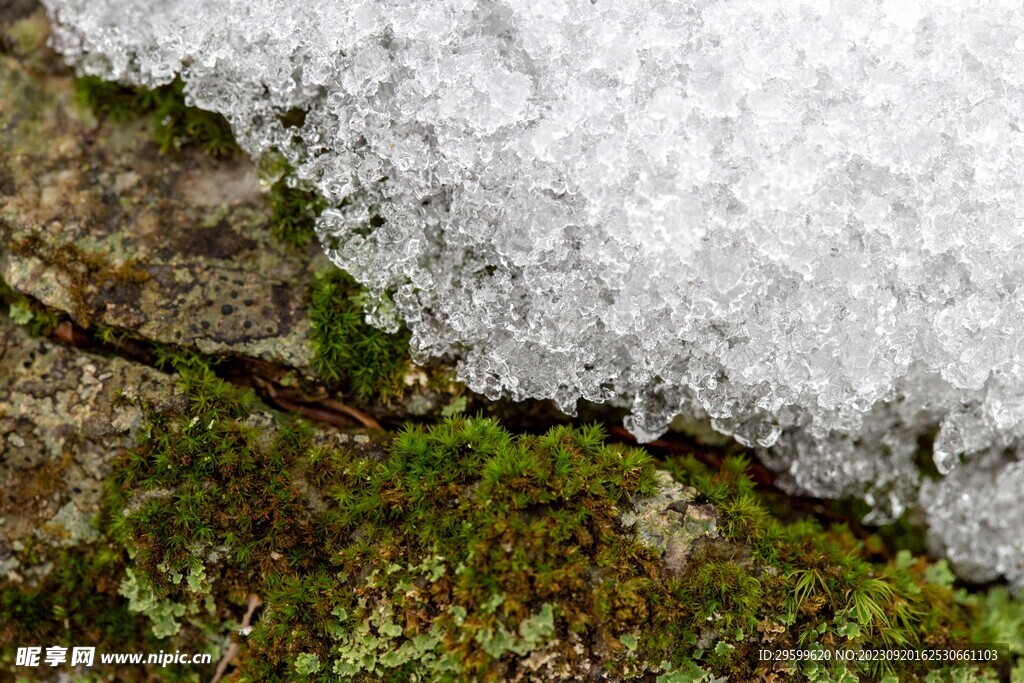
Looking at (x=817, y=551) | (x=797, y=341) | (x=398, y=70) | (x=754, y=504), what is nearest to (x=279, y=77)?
(x=398, y=70)

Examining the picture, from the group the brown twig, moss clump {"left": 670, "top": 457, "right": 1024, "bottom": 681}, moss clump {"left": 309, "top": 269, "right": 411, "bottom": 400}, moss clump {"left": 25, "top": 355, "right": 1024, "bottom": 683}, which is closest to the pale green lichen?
moss clump {"left": 25, "top": 355, "right": 1024, "bottom": 683}

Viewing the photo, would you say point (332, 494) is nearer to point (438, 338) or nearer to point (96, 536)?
point (438, 338)

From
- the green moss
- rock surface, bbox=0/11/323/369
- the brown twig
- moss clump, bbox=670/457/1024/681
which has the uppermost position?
rock surface, bbox=0/11/323/369

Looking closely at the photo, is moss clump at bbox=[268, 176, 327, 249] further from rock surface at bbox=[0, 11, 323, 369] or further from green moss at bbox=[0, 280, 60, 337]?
green moss at bbox=[0, 280, 60, 337]

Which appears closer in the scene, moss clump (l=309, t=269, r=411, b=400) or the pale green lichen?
Answer: the pale green lichen

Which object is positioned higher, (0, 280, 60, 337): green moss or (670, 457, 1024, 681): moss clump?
(0, 280, 60, 337): green moss

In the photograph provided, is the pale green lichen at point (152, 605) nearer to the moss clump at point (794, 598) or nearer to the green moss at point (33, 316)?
the green moss at point (33, 316)
